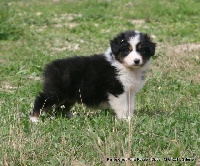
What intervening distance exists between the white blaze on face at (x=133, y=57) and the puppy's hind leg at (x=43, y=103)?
3.59 ft

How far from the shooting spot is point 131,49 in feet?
23.7

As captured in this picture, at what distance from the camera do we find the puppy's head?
7129 millimetres

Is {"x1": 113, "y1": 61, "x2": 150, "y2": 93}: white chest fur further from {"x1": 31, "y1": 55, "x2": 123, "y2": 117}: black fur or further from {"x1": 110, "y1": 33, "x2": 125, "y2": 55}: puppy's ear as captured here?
{"x1": 110, "y1": 33, "x2": 125, "y2": 55}: puppy's ear

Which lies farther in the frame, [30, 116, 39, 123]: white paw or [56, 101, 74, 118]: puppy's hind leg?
[56, 101, 74, 118]: puppy's hind leg

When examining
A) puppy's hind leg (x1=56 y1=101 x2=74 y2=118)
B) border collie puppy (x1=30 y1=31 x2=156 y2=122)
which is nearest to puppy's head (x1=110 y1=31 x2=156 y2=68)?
border collie puppy (x1=30 y1=31 x2=156 y2=122)

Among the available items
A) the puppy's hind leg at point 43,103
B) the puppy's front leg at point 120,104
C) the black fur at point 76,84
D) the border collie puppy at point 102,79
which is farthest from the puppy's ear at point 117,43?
the puppy's hind leg at point 43,103

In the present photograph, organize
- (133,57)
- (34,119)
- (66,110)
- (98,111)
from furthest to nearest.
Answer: (98,111)
(66,110)
(133,57)
(34,119)

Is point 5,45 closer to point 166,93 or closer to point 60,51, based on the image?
point 60,51

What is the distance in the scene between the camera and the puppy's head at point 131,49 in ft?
23.4

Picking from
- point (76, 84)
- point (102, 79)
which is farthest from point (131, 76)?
point (76, 84)

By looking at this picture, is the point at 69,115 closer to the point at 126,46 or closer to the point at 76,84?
the point at 76,84

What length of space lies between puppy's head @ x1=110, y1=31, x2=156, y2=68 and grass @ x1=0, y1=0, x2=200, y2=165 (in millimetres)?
744

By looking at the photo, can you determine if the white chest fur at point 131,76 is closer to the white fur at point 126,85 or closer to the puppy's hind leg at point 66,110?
the white fur at point 126,85

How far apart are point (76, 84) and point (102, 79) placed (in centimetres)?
36
